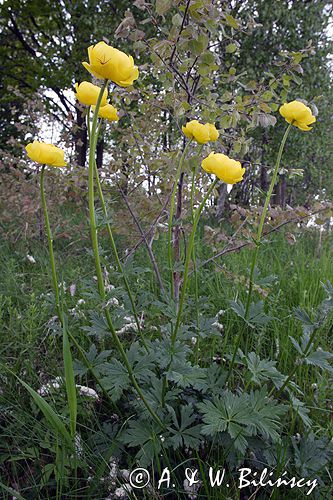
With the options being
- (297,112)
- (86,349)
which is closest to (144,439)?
(86,349)

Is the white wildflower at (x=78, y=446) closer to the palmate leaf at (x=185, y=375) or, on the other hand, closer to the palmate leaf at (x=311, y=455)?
the palmate leaf at (x=185, y=375)

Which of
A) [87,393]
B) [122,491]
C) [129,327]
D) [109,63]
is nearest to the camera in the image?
[109,63]

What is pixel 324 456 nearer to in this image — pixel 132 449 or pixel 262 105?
pixel 132 449

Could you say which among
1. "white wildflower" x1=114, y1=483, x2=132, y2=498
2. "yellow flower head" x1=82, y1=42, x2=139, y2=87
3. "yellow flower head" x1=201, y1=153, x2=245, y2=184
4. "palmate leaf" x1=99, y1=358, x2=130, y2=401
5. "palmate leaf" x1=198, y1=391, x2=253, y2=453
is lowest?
"white wildflower" x1=114, y1=483, x2=132, y2=498

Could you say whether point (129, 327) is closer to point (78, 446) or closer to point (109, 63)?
point (78, 446)

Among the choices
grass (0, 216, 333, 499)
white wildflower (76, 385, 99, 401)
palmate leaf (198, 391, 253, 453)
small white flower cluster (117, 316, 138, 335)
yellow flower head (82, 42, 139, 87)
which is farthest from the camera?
small white flower cluster (117, 316, 138, 335)

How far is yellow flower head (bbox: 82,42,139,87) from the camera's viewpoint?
0.75 metres

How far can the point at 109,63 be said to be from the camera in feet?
2.46

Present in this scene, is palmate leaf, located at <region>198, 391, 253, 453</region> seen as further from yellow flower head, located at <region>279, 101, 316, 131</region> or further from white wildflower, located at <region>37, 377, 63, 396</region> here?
yellow flower head, located at <region>279, 101, 316, 131</region>

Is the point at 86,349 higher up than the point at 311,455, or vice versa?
Answer: the point at 86,349

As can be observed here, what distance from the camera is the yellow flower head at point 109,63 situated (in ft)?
2.45

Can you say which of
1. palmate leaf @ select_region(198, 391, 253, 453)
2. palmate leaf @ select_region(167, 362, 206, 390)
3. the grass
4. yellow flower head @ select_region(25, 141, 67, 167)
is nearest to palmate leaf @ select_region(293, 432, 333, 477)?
the grass

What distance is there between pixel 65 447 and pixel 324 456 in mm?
607

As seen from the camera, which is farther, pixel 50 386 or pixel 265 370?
pixel 50 386
